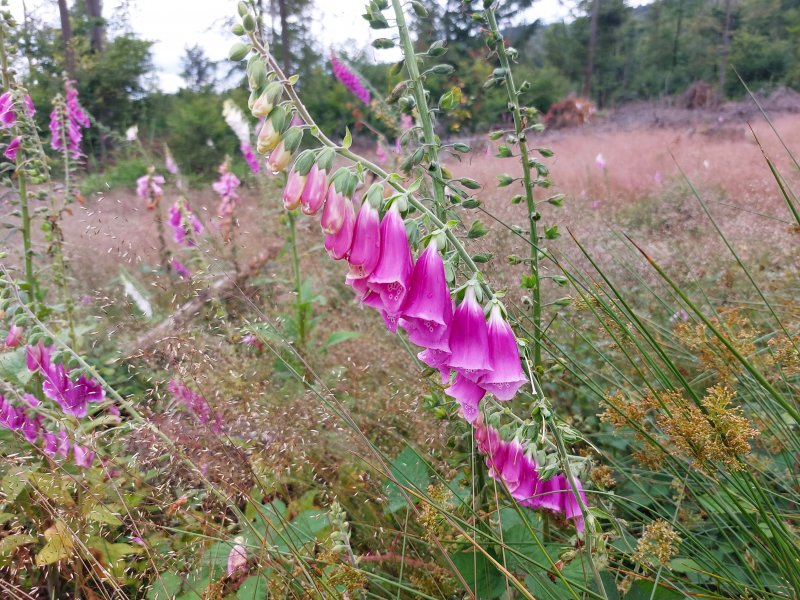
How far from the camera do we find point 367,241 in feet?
3.48

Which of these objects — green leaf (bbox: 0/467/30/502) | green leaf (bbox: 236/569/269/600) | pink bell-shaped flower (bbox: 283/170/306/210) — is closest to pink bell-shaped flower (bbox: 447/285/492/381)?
pink bell-shaped flower (bbox: 283/170/306/210)

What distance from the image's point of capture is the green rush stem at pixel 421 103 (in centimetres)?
135

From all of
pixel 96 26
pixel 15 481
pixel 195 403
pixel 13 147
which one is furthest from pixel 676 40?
pixel 15 481

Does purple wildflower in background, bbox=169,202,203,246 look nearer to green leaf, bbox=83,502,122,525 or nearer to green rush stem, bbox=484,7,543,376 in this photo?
green leaf, bbox=83,502,122,525

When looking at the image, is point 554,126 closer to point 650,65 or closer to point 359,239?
point 650,65

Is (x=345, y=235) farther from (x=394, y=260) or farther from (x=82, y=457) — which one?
(x=82, y=457)

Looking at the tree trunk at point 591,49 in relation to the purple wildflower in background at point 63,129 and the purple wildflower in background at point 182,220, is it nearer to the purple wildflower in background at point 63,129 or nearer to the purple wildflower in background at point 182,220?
the purple wildflower in background at point 182,220

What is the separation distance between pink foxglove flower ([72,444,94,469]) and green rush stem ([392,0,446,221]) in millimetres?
1473

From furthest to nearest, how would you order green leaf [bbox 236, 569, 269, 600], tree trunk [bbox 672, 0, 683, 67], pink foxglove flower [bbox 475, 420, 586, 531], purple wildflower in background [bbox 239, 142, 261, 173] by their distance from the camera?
1. tree trunk [bbox 672, 0, 683, 67]
2. purple wildflower in background [bbox 239, 142, 261, 173]
3. green leaf [bbox 236, 569, 269, 600]
4. pink foxglove flower [bbox 475, 420, 586, 531]

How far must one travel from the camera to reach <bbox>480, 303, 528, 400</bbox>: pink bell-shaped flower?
1.02 metres

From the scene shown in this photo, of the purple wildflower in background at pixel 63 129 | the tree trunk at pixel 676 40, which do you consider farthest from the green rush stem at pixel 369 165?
the tree trunk at pixel 676 40

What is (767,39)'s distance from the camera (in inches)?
1058

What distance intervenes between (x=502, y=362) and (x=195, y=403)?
49.6 inches

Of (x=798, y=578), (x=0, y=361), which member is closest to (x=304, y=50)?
(x=0, y=361)
